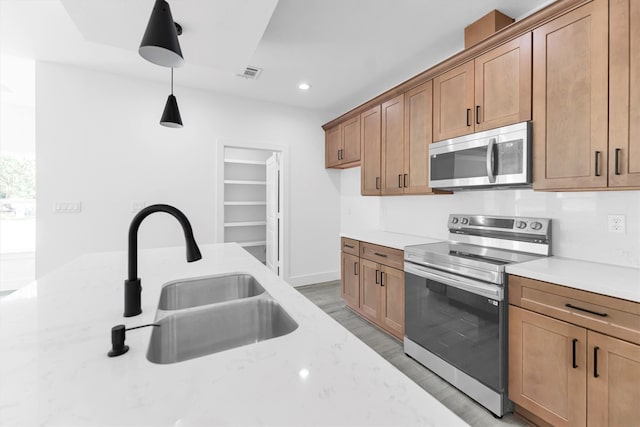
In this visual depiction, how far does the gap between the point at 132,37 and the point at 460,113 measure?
2.52 m

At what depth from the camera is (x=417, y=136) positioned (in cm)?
268

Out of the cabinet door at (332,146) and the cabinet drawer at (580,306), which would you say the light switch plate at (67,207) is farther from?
the cabinet drawer at (580,306)

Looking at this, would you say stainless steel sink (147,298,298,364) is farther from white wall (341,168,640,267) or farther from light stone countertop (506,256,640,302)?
white wall (341,168,640,267)

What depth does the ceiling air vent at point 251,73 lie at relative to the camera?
3.01 metres

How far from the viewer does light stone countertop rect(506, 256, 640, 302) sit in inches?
50.2

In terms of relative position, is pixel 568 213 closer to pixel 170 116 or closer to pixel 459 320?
pixel 459 320

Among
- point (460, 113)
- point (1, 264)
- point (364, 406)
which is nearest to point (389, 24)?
point (460, 113)

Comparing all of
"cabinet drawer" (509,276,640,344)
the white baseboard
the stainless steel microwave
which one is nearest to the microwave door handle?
the stainless steel microwave

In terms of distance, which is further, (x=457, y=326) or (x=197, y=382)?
(x=457, y=326)

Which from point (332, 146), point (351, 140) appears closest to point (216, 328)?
point (351, 140)

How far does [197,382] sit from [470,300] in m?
1.76

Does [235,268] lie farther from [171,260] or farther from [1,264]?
[1,264]

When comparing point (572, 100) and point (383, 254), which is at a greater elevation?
point (572, 100)

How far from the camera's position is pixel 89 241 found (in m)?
3.08
